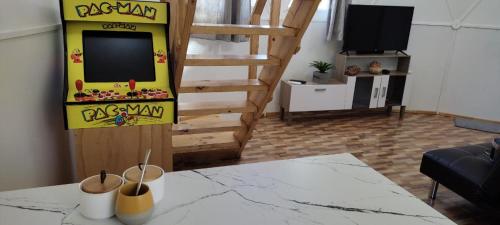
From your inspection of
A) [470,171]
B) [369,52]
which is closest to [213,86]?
[470,171]

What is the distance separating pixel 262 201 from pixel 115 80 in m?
1.16

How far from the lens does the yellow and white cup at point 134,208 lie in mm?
882

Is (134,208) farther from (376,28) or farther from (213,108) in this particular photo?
(376,28)

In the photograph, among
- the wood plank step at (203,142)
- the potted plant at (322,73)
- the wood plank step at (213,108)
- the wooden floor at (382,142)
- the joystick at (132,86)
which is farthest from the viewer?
the potted plant at (322,73)

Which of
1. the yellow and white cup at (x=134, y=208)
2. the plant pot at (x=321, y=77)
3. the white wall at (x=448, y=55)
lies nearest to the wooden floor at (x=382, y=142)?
the white wall at (x=448, y=55)

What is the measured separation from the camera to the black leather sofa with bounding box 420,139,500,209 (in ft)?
7.00

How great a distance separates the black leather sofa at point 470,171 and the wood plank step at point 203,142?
1570 millimetres

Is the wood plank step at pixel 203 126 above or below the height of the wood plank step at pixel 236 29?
below

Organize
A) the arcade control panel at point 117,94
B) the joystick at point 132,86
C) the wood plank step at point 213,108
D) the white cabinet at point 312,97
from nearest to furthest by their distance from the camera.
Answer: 1. the arcade control panel at point 117,94
2. the joystick at point 132,86
3. the wood plank step at point 213,108
4. the white cabinet at point 312,97

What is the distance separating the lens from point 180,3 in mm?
2000

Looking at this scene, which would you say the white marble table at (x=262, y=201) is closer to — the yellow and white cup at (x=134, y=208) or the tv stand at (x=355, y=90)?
the yellow and white cup at (x=134, y=208)

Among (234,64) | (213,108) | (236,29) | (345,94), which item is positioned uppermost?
(236,29)

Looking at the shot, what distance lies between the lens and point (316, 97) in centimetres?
430

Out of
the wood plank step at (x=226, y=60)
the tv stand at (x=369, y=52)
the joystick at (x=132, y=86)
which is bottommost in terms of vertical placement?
the joystick at (x=132, y=86)
